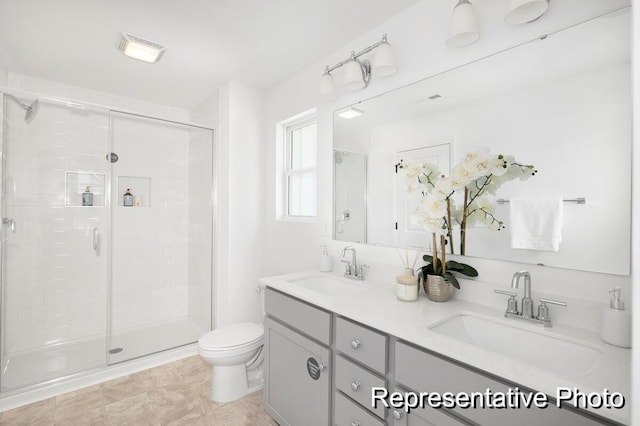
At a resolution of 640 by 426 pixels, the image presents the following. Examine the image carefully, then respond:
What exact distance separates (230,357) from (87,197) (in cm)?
207

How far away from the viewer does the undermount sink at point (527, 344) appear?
99 centimetres

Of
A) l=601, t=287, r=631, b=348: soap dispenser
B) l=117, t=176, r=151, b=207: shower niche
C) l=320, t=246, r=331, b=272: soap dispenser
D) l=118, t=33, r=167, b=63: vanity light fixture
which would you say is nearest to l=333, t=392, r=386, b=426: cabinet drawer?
l=601, t=287, r=631, b=348: soap dispenser

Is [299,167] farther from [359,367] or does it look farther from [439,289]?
[359,367]

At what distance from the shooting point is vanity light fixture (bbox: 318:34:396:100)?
1706mm

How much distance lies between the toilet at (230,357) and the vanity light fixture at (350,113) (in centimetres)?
167

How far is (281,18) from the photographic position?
187 centimetres

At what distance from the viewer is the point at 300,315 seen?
1.57 m

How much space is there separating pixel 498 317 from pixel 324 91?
1.69m

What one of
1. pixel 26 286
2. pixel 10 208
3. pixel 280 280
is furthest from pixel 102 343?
pixel 280 280

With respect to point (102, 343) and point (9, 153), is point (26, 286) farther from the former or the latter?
point (9, 153)

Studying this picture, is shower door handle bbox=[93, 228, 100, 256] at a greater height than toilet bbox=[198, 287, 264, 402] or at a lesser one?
greater

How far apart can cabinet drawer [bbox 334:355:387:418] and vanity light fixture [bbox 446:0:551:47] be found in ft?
5.02

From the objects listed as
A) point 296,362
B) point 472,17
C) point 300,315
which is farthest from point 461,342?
point 472,17

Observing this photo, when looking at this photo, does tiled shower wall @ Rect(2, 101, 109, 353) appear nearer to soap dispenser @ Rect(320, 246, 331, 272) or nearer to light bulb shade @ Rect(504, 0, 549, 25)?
soap dispenser @ Rect(320, 246, 331, 272)
